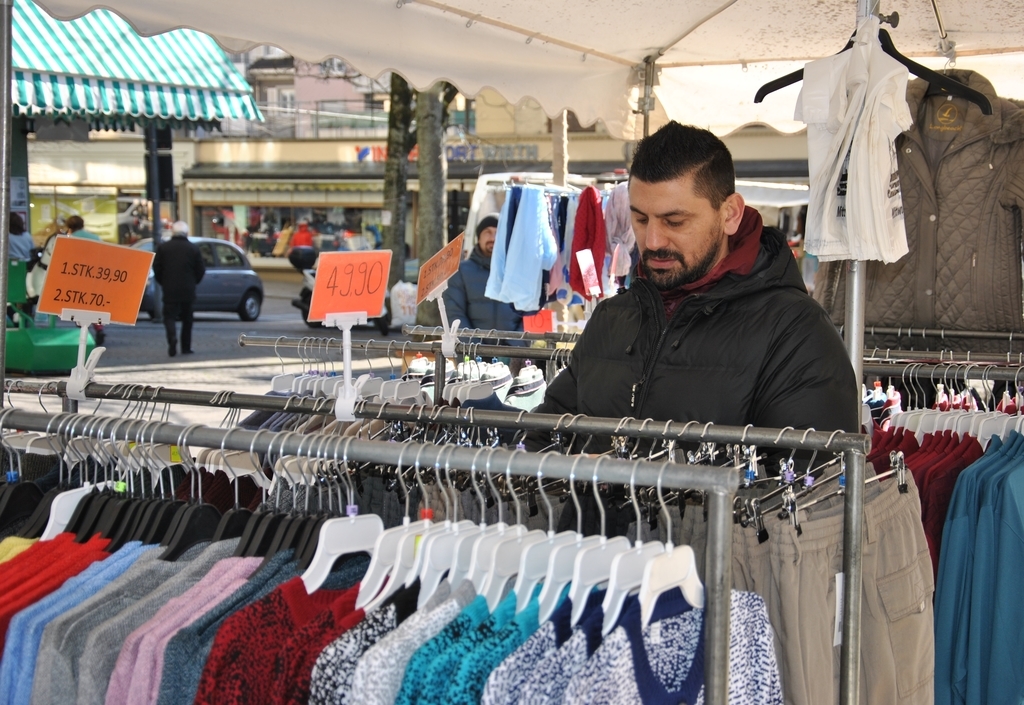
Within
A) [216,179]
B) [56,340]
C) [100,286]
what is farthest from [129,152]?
[100,286]

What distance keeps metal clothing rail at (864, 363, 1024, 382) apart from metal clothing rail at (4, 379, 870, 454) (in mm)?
1333

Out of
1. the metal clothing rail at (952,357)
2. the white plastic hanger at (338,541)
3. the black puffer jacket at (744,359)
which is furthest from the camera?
the metal clothing rail at (952,357)

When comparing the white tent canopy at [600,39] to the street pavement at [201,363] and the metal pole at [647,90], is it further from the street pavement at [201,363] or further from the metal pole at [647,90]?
the street pavement at [201,363]

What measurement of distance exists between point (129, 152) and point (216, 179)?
2.55 metres

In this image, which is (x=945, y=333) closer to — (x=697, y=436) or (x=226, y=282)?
(x=697, y=436)

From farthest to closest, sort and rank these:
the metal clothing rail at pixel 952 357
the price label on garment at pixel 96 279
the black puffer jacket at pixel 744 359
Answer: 1. the metal clothing rail at pixel 952 357
2. the price label on garment at pixel 96 279
3. the black puffer jacket at pixel 744 359

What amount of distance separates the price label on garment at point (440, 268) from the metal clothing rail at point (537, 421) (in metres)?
0.78

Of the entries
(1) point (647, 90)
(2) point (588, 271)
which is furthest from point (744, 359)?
(2) point (588, 271)

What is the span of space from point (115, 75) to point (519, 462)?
1067 cm

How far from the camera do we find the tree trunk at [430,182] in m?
12.1

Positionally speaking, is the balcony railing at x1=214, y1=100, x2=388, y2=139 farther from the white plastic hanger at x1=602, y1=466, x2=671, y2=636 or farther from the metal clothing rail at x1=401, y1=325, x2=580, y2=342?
the white plastic hanger at x1=602, y1=466, x2=671, y2=636

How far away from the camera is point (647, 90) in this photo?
5.25 m

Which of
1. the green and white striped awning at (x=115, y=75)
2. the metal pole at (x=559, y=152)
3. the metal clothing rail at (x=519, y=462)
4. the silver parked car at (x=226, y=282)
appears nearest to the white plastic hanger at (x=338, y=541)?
the metal clothing rail at (x=519, y=462)

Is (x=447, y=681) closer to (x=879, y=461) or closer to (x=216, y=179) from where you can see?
(x=879, y=461)
